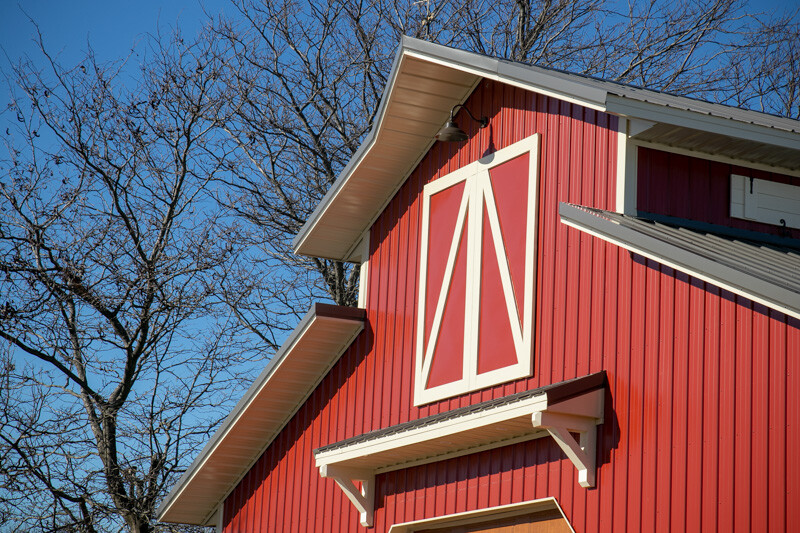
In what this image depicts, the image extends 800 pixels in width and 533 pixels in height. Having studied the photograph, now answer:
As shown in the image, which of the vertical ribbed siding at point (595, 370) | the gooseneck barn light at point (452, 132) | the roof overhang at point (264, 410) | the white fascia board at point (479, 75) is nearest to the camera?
the vertical ribbed siding at point (595, 370)

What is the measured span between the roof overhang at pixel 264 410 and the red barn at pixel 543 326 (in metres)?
0.04

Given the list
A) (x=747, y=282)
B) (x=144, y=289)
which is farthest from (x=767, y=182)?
(x=144, y=289)

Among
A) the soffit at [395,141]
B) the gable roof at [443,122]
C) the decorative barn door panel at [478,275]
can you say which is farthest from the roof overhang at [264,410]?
the decorative barn door panel at [478,275]

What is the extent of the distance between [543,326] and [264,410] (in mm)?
4868

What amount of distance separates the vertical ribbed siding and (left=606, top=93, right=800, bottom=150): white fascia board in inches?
17.2

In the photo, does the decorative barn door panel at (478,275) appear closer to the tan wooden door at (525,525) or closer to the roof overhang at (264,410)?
the tan wooden door at (525,525)

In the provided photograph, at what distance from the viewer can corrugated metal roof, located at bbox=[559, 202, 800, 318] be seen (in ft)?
22.9

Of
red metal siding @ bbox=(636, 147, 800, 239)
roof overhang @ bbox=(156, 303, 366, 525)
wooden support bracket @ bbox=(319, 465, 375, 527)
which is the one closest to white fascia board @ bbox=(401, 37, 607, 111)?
red metal siding @ bbox=(636, 147, 800, 239)

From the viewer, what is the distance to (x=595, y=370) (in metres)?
8.62

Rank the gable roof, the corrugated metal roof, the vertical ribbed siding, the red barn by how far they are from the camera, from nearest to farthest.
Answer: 1. the corrugated metal roof
2. the vertical ribbed siding
3. the red barn
4. the gable roof

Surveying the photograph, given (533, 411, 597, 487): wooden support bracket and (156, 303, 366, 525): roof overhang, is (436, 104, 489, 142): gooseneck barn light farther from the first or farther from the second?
(533, 411, 597, 487): wooden support bracket

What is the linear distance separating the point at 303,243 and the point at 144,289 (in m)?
9.33

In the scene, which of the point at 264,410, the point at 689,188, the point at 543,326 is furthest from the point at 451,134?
the point at 264,410

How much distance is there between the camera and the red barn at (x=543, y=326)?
7.45 metres
